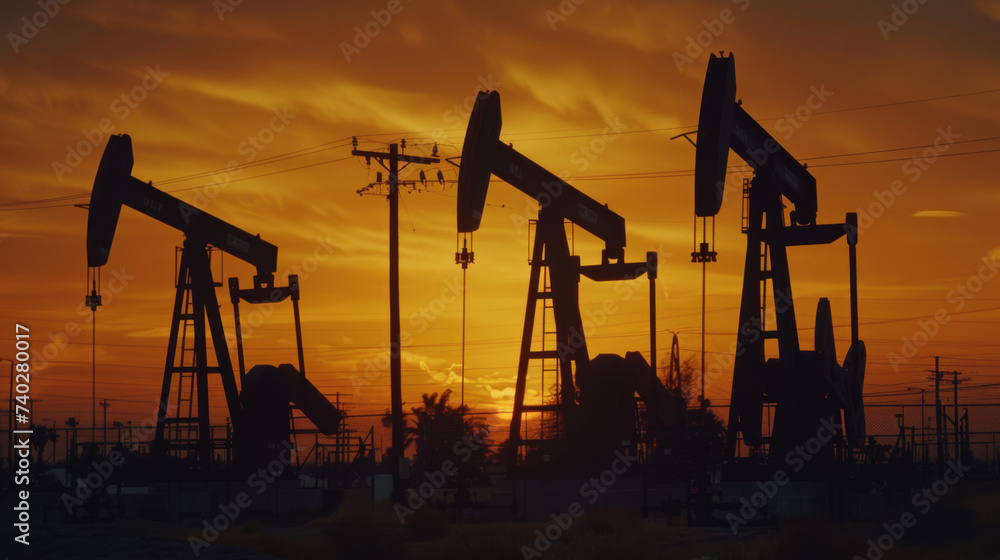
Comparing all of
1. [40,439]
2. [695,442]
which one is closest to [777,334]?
[695,442]

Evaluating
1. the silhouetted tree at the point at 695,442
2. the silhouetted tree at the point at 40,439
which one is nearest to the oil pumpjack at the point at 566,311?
the silhouetted tree at the point at 695,442

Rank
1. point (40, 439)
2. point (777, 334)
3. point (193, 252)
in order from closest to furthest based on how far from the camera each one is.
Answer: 1. point (777, 334)
2. point (193, 252)
3. point (40, 439)

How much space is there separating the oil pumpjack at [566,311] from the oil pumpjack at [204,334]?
6.27 meters

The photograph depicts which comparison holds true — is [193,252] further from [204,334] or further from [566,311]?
[566,311]

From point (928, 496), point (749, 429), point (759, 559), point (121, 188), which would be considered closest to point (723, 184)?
point (749, 429)

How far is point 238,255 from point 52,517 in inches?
357

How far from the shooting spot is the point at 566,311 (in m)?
26.4

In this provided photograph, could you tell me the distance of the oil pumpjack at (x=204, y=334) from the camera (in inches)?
1086

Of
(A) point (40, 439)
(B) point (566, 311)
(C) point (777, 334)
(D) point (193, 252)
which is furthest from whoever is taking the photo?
(A) point (40, 439)

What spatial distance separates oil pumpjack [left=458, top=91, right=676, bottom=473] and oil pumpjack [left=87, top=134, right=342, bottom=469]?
6273mm

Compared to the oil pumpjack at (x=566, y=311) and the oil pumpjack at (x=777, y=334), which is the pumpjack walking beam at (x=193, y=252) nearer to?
the oil pumpjack at (x=566, y=311)

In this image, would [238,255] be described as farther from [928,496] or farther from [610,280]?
[928,496]

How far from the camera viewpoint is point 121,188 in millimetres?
27703

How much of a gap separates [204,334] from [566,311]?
9.92 meters
